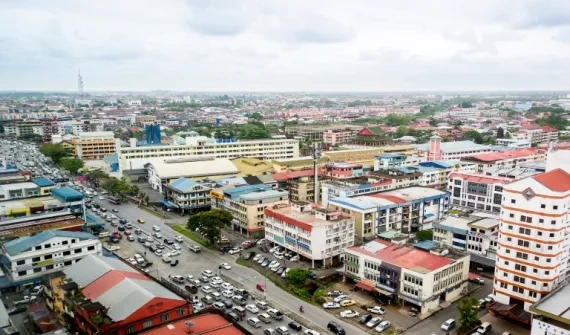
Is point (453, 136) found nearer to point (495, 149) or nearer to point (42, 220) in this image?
point (495, 149)

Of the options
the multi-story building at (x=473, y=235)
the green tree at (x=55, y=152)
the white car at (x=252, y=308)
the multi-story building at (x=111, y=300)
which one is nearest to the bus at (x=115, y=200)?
the multi-story building at (x=111, y=300)

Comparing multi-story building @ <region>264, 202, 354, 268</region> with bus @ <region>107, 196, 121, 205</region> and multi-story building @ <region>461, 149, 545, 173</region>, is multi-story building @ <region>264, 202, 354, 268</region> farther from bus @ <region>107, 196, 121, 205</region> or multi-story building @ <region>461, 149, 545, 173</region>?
multi-story building @ <region>461, 149, 545, 173</region>

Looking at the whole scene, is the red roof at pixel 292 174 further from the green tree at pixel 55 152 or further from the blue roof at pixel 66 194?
the green tree at pixel 55 152

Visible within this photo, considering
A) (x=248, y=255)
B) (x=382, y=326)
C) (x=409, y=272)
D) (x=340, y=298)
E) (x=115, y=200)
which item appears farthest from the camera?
(x=115, y=200)

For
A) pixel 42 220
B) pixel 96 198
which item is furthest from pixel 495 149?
pixel 42 220

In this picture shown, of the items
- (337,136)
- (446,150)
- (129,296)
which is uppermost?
(446,150)

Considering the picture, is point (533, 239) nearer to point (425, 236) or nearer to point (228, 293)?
point (425, 236)

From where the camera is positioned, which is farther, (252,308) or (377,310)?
(252,308)

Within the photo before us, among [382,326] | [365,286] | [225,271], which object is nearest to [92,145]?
[225,271]
